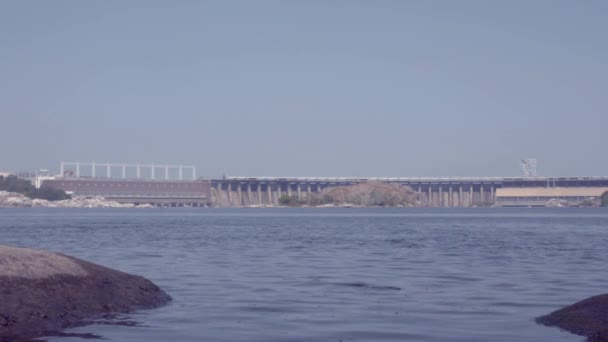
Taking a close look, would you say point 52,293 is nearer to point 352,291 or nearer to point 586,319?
point 352,291

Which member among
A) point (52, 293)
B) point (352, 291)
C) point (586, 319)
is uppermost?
point (52, 293)

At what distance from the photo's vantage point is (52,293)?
1568 centimetres

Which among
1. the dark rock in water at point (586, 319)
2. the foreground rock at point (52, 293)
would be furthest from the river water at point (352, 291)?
the foreground rock at point (52, 293)

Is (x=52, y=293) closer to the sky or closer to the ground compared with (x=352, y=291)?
closer to the sky

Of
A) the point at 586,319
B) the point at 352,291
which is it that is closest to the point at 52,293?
the point at 352,291

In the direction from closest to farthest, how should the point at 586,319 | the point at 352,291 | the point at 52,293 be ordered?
1. the point at 586,319
2. the point at 52,293
3. the point at 352,291

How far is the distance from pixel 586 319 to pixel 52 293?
982 centimetres

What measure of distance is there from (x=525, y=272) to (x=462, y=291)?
6.69 meters

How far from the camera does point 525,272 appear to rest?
27781 mm

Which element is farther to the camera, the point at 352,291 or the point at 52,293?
the point at 352,291

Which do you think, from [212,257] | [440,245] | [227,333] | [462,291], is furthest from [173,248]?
[227,333]

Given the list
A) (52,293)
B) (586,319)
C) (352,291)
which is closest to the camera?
(586,319)

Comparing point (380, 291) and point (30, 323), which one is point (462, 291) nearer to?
point (380, 291)

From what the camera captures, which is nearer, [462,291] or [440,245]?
[462,291]
